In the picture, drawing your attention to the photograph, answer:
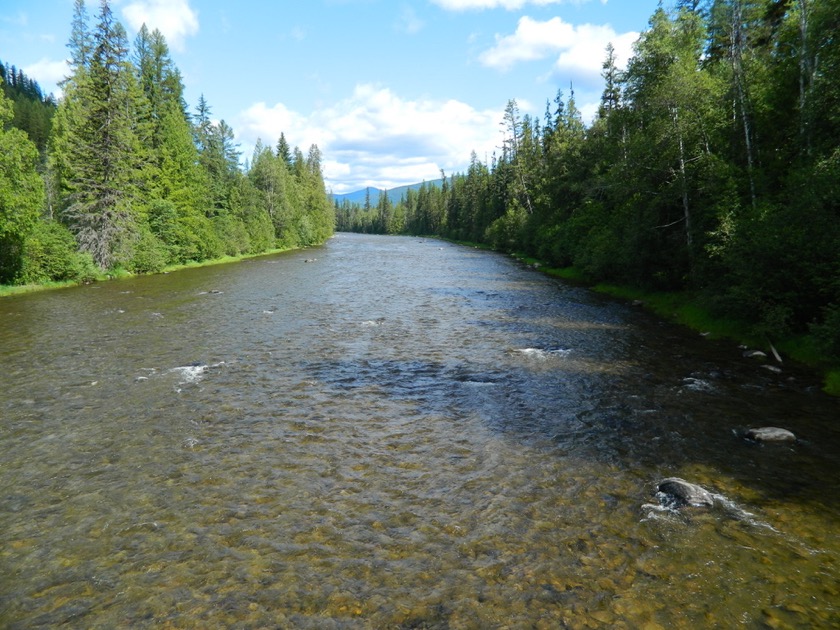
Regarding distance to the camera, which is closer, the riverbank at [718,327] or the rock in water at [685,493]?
the rock in water at [685,493]

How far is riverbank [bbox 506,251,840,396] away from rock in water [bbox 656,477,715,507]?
30.3 ft

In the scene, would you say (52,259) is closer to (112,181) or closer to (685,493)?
(112,181)

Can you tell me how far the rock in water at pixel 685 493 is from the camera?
31.8 ft

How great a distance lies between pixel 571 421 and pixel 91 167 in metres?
46.9

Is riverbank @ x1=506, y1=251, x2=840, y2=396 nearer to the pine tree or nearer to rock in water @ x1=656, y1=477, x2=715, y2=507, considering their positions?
rock in water @ x1=656, y1=477, x2=715, y2=507

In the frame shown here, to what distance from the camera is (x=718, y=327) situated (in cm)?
2312

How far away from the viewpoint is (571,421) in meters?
13.8

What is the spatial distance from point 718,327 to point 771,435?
1226 centimetres

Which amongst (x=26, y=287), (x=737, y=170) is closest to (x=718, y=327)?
(x=737, y=170)

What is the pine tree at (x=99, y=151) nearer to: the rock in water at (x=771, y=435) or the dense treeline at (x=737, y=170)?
the dense treeline at (x=737, y=170)

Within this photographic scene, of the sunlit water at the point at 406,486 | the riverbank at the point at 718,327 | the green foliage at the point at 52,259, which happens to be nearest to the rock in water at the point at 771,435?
the sunlit water at the point at 406,486

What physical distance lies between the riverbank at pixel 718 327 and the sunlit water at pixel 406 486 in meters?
0.87

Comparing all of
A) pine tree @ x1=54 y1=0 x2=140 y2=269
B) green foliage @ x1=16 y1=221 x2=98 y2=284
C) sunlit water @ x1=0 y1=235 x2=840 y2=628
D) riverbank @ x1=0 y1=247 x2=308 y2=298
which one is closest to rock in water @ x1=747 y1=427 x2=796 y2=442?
sunlit water @ x1=0 y1=235 x2=840 y2=628

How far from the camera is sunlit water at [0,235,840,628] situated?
725cm
